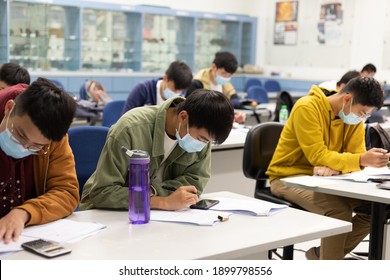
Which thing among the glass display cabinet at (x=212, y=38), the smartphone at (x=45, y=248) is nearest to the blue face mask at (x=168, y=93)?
the smartphone at (x=45, y=248)

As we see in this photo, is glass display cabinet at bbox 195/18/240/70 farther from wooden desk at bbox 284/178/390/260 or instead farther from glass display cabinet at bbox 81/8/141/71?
wooden desk at bbox 284/178/390/260

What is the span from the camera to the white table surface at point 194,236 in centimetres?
167

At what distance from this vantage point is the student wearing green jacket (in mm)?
2086

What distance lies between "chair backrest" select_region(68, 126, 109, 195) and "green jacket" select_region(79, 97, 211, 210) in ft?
1.85

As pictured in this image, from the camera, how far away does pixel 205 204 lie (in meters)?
2.22

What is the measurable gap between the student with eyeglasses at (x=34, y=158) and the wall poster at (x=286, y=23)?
334 inches

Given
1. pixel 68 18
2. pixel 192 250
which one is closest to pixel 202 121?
pixel 192 250

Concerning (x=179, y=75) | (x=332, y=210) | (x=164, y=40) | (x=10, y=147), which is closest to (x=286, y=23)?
(x=164, y=40)

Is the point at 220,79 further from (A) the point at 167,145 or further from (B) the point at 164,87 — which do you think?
(A) the point at 167,145

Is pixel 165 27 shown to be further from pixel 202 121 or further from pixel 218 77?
pixel 202 121

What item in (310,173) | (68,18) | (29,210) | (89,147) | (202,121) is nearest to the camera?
(29,210)

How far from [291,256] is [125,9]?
22.7 feet

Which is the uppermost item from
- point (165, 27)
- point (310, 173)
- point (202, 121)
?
point (165, 27)

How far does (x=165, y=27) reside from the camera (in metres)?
9.39
